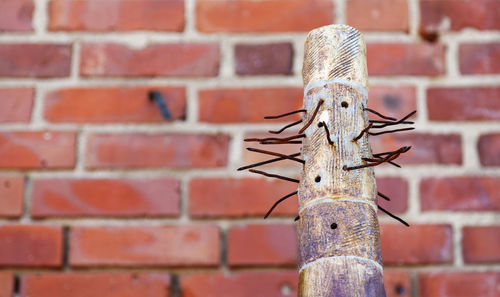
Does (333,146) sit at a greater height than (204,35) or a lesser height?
lesser

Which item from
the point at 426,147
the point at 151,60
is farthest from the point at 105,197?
the point at 426,147

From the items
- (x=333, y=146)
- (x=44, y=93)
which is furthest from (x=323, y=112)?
(x=44, y=93)

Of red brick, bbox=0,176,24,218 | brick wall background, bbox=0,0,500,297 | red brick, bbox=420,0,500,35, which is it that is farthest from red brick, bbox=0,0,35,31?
red brick, bbox=420,0,500,35

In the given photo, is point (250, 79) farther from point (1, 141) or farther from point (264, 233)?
point (1, 141)

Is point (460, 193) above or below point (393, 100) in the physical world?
below

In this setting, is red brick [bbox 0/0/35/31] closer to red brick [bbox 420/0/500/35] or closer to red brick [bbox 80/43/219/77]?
red brick [bbox 80/43/219/77]

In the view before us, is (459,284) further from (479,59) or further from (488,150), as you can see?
(479,59)
